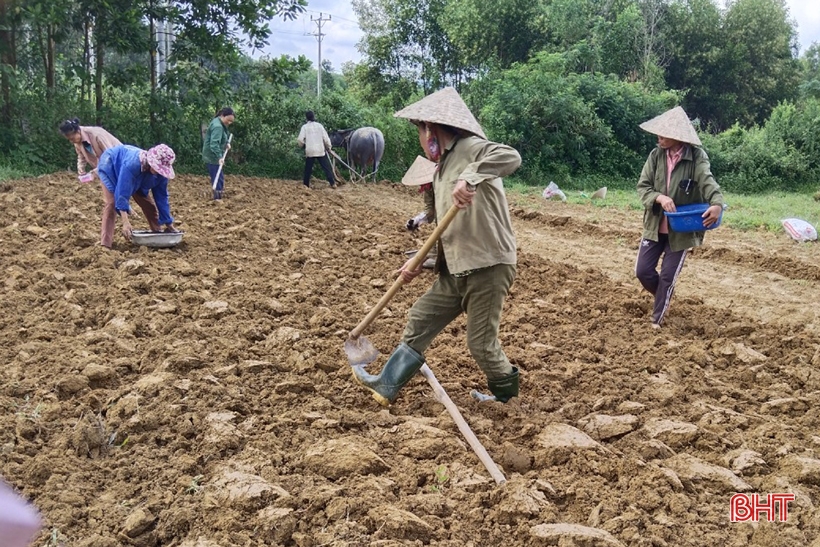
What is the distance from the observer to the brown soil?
2.74 metres

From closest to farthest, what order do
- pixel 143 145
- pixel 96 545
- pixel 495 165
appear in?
pixel 96 545 < pixel 495 165 < pixel 143 145

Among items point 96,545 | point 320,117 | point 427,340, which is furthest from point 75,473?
point 320,117

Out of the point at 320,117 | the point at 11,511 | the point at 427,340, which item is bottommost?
the point at 427,340

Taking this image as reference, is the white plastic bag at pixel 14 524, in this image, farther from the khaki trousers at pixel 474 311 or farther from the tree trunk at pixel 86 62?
the tree trunk at pixel 86 62

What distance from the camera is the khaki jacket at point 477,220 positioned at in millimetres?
3451

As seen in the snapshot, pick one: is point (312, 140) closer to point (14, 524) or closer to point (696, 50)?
point (14, 524)

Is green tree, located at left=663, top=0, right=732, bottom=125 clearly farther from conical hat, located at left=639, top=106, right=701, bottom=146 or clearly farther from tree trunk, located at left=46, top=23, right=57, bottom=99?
conical hat, located at left=639, top=106, right=701, bottom=146

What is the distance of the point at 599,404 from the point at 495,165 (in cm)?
148

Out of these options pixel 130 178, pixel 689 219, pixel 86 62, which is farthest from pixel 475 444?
pixel 86 62

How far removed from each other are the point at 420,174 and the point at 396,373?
1.58 m

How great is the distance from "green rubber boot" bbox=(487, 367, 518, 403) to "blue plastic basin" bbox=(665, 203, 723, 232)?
186 cm

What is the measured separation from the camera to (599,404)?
388 centimetres

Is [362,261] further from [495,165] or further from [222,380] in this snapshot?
[495,165]

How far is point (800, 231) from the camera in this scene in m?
9.06
